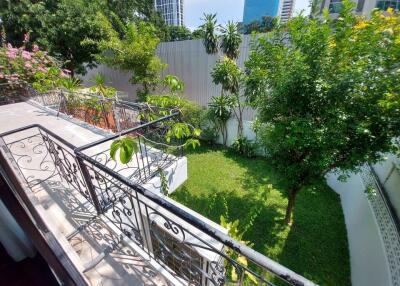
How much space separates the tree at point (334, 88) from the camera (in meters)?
1.82

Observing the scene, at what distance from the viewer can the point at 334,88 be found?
1988 mm

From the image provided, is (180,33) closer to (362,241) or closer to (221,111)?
Answer: (221,111)

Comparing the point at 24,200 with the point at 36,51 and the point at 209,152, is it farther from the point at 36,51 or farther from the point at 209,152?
the point at 36,51

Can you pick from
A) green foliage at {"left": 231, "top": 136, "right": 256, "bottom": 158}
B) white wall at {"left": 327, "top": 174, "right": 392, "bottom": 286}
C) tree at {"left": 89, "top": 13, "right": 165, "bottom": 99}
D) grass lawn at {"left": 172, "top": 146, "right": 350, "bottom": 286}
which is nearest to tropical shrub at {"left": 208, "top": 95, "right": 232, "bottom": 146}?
green foliage at {"left": 231, "top": 136, "right": 256, "bottom": 158}

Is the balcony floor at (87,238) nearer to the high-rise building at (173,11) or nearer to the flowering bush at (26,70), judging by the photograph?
the flowering bush at (26,70)

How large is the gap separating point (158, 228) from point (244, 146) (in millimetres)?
4502

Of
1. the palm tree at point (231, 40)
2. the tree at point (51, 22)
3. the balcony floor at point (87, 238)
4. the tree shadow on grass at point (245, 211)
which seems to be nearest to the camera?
the balcony floor at point (87, 238)

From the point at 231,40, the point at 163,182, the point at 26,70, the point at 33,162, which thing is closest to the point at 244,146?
the point at 231,40

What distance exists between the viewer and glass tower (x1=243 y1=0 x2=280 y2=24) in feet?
89.2

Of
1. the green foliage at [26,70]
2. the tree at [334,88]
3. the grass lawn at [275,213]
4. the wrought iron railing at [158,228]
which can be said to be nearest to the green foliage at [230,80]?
the grass lawn at [275,213]

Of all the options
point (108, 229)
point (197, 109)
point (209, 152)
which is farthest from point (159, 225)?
point (197, 109)

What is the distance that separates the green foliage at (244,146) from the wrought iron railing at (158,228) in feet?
12.3

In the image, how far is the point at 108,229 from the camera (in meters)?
1.87

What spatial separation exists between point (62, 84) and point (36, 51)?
2.64 meters
